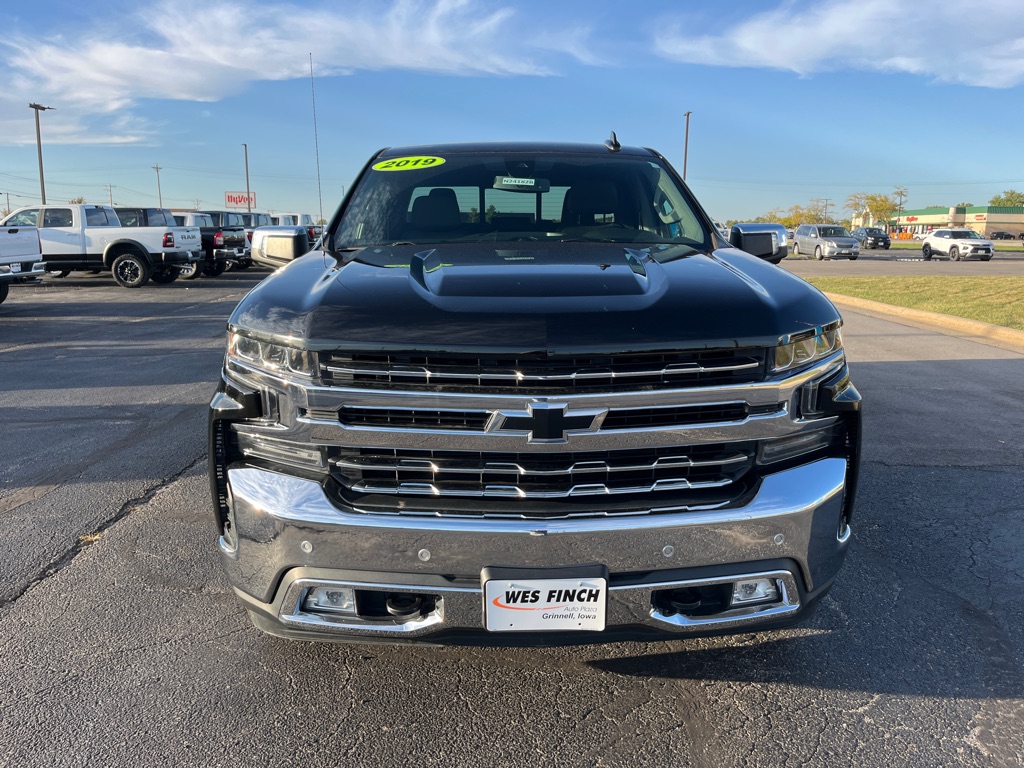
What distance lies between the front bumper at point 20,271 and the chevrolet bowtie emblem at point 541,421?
14.4 m

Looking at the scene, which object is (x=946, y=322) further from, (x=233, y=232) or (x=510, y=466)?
Result: (x=233, y=232)

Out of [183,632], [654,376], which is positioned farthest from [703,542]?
[183,632]

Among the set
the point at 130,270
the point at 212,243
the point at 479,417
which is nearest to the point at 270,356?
the point at 479,417

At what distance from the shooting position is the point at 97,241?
18.9 meters

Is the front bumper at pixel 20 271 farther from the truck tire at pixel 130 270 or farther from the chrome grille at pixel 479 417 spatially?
the chrome grille at pixel 479 417

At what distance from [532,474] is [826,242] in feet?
125

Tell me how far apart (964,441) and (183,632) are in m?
5.21

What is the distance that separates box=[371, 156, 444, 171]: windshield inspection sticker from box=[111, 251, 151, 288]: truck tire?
17.3 metres

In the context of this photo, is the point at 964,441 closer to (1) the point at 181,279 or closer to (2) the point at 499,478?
(2) the point at 499,478

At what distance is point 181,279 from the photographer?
22.9 meters

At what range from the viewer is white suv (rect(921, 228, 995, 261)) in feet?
119

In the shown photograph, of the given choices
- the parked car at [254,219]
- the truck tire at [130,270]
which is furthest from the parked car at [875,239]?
the truck tire at [130,270]

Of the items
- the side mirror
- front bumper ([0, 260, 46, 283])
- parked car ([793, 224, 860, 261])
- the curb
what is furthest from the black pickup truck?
parked car ([793, 224, 860, 261])

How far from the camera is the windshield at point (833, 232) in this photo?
36.9 metres
